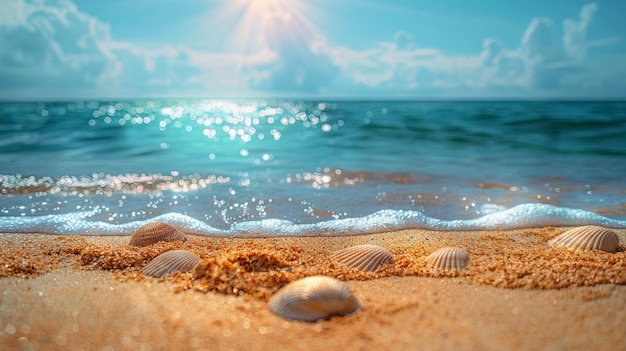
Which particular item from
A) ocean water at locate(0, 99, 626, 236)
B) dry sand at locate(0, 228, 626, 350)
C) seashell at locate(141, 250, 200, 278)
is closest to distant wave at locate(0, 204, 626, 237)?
ocean water at locate(0, 99, 626, 236)

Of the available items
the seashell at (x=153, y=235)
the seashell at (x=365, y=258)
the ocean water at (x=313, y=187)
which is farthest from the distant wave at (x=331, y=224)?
the seashell at (x=365, y=258)

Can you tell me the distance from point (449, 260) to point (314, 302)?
53.2 inches

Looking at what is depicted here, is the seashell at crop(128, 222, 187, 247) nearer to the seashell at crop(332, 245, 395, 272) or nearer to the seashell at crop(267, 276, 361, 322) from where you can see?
the seashell at crop(332, 245, 395, 272)

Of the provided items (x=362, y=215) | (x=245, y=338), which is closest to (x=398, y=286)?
(x=245, y=338)

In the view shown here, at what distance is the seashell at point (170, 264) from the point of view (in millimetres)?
3416

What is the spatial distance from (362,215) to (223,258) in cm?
258

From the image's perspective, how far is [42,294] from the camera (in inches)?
120

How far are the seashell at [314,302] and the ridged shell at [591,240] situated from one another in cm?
251

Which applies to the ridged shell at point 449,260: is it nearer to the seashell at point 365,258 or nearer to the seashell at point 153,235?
the seashell at point 365,258

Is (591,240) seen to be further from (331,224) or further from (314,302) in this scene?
(314,302)

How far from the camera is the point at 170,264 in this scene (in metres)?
3.46

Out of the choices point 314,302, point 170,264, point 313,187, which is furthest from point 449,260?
point 313,187

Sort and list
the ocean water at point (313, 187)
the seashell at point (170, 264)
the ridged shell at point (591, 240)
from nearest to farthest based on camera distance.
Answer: the seashell at point (170, 264) → the ridged shell at point (591, 240) → the ocean water at point (313, 187)

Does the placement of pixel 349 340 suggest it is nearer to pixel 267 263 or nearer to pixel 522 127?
pixel 267 263
